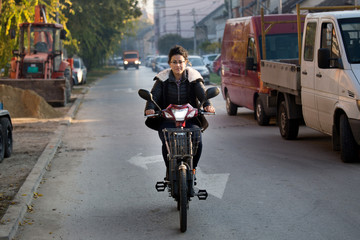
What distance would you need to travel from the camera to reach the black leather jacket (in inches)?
277

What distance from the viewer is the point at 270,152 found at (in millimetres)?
11289

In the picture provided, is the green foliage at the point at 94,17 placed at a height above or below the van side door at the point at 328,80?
above

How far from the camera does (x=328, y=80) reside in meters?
10.4

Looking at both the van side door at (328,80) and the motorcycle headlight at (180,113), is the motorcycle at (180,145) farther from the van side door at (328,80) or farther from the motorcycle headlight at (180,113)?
the van side door at (328,80)

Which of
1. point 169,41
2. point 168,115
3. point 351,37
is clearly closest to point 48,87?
point 351,37

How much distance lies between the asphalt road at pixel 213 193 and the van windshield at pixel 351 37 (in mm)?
1536

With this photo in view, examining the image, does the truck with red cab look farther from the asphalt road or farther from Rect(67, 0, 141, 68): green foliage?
Rect(67, 0, 141, 68): green foliage

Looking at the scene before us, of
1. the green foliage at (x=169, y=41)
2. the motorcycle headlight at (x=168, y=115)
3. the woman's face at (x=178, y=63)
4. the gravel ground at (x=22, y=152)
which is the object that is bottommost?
the gravel ground at (x=22, y=152)

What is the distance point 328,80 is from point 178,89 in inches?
157

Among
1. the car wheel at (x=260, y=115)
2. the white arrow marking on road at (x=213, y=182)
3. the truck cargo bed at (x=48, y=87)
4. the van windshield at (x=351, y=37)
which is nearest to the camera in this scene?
the white arrow marking on road at (x=213, y=182)

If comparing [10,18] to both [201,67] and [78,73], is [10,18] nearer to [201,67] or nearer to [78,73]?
[201,67]

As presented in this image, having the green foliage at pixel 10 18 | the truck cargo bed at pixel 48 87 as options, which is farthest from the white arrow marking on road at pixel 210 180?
the truck cargo bed at pixel 48 87

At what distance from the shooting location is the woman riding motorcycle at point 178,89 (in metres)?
6.97

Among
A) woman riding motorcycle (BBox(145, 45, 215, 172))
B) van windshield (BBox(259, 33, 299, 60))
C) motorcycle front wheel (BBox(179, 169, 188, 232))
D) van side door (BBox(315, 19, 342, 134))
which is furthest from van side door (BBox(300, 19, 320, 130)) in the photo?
motorcycle front wheel (BBox(179, 169, 188, 232))
